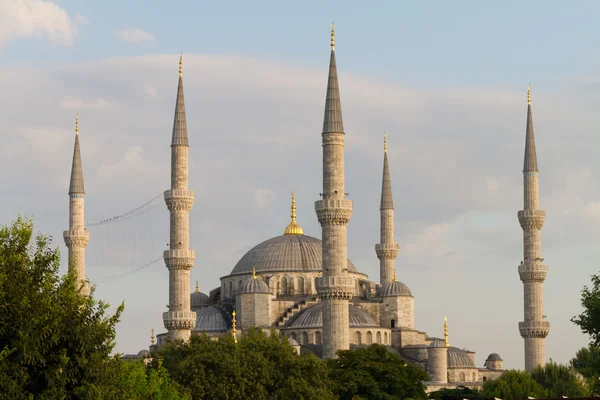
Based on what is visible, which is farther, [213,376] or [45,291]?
[213,376]

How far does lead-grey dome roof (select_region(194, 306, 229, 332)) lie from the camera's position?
8344cm

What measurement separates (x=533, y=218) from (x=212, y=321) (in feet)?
69.3

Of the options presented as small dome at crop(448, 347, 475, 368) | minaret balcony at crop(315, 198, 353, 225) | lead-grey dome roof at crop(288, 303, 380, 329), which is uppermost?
minaret balcony at crop(315, 198, 353, 225)

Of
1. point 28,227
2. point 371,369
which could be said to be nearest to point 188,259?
point 371,369

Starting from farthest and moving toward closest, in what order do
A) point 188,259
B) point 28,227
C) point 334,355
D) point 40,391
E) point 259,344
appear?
point 188,259 → point 334,355 → point 259,344 → point 28,227 → point 40,391

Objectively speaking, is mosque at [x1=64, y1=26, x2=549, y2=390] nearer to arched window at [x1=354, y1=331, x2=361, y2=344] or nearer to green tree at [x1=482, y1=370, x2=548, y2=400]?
arched window at [x1=354, y1=331, x2=361, y2=344]

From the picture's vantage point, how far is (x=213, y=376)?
2030 inches

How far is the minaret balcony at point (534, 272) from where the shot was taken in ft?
252

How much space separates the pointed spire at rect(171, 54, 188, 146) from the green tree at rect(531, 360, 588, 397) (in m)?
23.5

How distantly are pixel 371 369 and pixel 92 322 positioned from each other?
36271 mm

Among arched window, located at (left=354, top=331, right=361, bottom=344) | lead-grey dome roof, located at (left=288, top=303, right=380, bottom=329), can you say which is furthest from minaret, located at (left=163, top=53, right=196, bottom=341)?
arched window, located at (left=354, top=331, right=361, bottom=344)

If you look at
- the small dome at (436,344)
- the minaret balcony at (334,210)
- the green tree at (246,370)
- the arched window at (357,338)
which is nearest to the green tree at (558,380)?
the small dome at (436,344)

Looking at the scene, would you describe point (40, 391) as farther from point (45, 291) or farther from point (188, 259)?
point (188, 259)

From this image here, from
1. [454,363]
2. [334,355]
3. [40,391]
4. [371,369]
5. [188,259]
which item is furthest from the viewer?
[454,363]
